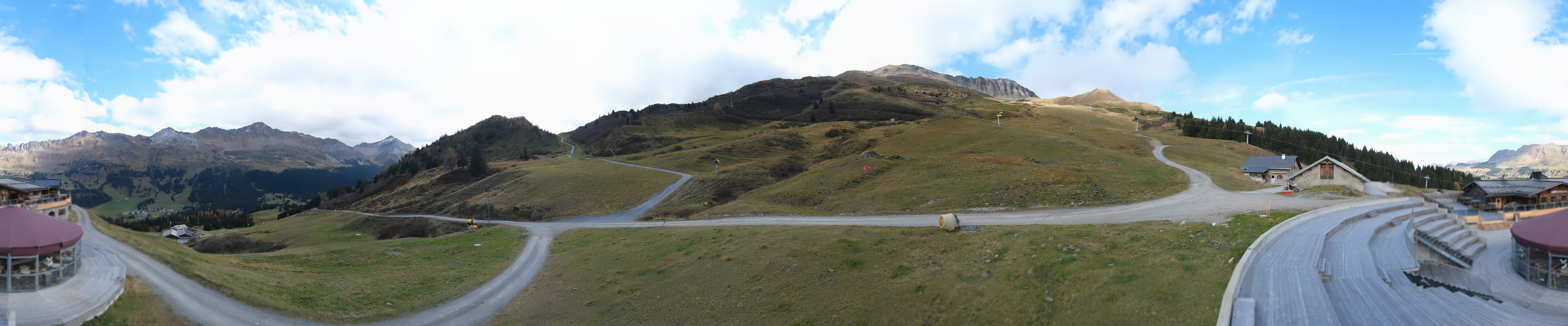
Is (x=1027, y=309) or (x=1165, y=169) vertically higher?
(x=1165, y=169)

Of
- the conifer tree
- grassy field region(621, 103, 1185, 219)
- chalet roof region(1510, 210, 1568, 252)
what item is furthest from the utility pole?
chalet roof region(1510, 210, 1568, 252)

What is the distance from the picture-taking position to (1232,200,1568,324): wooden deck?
7441mm

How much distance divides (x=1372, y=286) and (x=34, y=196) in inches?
935

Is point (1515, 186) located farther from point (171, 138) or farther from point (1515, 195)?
point (171, 138)

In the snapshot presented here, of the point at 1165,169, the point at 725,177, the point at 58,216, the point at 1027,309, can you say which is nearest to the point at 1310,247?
the point at 1027,309

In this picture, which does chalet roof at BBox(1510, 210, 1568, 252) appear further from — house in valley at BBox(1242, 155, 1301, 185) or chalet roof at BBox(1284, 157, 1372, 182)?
house in valley at BBox(1242, 155, 1301, 185)

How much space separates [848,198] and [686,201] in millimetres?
19506

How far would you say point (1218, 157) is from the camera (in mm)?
61125

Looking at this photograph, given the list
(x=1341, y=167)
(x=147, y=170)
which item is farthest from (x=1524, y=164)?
(x=147, y=170)

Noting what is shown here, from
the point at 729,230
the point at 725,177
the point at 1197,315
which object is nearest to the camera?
the point at 1197,315

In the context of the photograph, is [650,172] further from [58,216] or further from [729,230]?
[58,216]

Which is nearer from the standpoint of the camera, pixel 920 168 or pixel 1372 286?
pixel 1372 286

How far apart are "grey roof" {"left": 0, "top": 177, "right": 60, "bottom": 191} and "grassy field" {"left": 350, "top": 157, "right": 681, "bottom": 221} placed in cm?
4759

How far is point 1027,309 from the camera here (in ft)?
46.0
